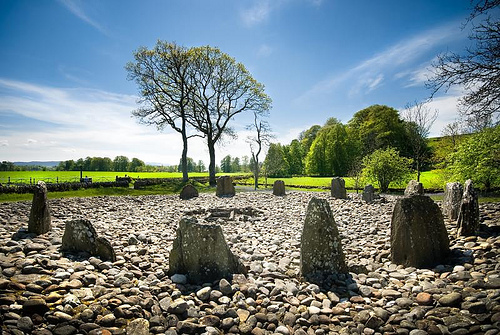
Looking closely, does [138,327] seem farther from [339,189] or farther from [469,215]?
[339,189]

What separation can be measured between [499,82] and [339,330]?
31.9ft

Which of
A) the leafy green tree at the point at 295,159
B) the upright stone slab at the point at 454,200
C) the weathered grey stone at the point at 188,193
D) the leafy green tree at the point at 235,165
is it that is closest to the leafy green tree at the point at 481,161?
the upright stone slab at the point at 454,200

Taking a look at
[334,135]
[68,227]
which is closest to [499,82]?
[68,227]

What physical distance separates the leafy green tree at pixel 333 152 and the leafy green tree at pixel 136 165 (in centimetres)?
6727

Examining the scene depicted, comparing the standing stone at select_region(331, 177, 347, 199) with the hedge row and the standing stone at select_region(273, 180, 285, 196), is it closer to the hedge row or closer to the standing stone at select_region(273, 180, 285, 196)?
the standing stone at select_region(273, 180, 285, 196)

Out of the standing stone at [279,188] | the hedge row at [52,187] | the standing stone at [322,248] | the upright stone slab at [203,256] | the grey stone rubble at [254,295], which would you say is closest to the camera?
the grey stone rubble at [254,295]

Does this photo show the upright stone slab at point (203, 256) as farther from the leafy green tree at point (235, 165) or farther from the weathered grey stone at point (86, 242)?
the leafy green tree at point (235, 165)

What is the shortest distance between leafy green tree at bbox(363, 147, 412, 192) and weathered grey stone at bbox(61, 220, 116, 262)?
2569cm

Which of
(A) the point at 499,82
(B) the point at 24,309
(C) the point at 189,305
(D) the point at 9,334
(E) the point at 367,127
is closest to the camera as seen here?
(D) the point at 9,334

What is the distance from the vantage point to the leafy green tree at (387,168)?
2520cm

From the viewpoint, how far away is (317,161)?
58.6 meters

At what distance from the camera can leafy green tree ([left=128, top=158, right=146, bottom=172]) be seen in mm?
94938

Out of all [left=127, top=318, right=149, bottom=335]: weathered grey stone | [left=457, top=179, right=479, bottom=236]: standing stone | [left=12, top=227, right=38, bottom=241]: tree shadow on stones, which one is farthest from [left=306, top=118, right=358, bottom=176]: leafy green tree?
[left=127, top=318, right=149, bottom=335]: weathered grey stone

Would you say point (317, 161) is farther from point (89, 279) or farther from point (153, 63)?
point (89, 279)
